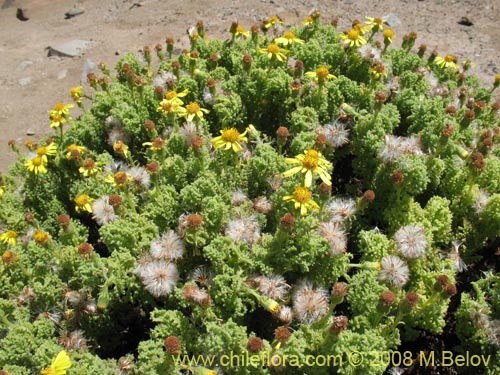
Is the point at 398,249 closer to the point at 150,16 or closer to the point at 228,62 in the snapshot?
the point at 228,62

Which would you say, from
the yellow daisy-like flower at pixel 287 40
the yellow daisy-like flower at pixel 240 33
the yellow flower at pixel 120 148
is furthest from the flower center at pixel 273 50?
the yellow flower at pixel 120 148

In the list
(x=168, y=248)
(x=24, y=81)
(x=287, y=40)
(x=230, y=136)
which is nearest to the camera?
(x=168, y=248)

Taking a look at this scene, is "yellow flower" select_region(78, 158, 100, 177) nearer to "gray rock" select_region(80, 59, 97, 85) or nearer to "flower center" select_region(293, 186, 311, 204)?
"flower center" select_region(293, 186, 311, 204)

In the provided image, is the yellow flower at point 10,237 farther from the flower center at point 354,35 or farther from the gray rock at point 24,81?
the gray rock at point 24,81

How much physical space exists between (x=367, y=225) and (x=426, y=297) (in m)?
0.72

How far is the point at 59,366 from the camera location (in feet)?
8.71

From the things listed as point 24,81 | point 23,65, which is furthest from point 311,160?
point 23,65

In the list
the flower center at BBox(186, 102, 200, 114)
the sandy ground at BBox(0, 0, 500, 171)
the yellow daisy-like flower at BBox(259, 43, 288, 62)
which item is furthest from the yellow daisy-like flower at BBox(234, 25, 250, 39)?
the sandy ground at BBox(0, 0, 500, 171)

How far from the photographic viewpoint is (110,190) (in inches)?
147

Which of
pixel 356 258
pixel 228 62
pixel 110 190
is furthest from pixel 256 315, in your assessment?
pixel 228 62

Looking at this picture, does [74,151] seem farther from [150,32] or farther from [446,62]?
[150,32]

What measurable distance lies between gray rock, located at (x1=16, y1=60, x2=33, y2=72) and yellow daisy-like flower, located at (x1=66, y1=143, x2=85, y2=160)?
183 inches

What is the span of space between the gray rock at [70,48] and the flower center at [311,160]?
5886mm

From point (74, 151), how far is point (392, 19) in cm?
588
